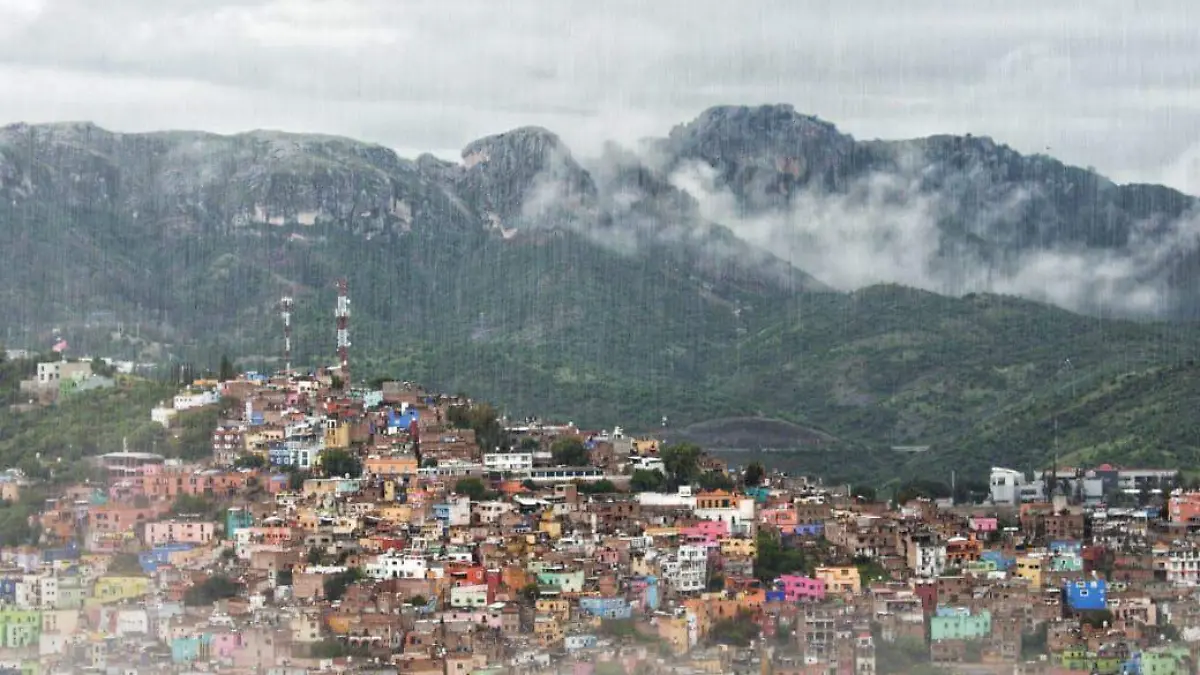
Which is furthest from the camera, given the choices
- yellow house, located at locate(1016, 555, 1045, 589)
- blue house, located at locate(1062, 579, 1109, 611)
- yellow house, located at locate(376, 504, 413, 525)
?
yellow house, located at locate(376, 504, 413, 525)

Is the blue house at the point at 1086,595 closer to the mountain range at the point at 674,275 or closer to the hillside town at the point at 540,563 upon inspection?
the hillside town at the point at 540,563

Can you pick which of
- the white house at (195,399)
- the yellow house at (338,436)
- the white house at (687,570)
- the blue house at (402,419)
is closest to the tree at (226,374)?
the white house at (195,399)

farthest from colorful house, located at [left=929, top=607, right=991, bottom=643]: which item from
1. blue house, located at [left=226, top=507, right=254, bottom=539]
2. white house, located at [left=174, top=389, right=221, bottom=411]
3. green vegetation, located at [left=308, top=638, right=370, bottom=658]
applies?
white house, located at [left=174, top=389, right=221, bottom=411]

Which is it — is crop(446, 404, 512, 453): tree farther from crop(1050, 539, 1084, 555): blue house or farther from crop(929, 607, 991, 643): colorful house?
crop(929, 607, 991, 643): colorful house

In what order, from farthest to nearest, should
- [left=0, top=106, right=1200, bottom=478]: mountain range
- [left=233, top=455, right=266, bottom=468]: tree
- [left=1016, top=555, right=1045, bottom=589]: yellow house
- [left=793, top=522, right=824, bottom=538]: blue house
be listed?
[left=0, top=106, right=1200, bottom=478]: mountain range, [left=233, top=455, right=266, bottom=468]: tree, [left=793, top=522, right=824, bottom=538]: blue house, [left=1016, top=555, right=1045, bottom=589]: yellow house

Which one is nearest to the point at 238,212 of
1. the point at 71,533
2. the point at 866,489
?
the point at 866,489

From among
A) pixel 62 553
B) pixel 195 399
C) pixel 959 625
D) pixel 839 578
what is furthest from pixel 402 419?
pixel 959 625

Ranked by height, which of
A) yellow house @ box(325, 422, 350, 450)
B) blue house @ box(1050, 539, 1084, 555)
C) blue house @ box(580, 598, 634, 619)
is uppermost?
yellow house @ box(325, 422, 350, 450)

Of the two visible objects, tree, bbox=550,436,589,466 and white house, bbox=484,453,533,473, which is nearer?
white house, bbox=484,453,533,473
